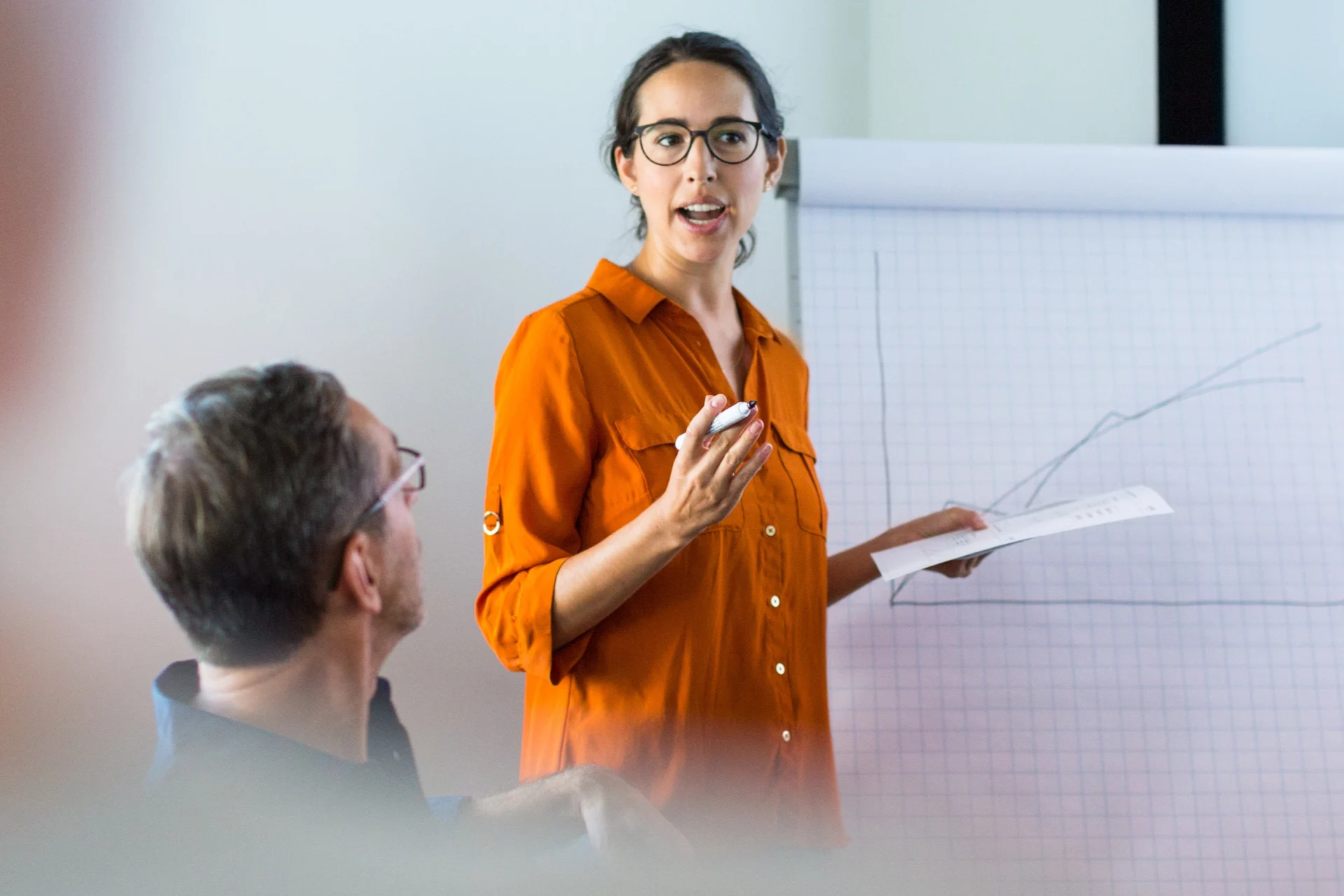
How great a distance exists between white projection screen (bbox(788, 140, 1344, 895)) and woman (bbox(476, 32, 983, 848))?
0.26 meters

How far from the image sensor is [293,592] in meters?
0.48

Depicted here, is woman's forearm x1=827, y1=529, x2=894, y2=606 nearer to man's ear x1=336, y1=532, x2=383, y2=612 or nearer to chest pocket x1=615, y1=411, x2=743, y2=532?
chest pocket x1=615, y1=411, x2=743, y2=532

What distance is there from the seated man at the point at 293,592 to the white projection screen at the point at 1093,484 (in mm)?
681

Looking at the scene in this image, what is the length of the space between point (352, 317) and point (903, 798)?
783mm

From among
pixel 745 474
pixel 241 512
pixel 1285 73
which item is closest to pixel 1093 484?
pixel 745 474

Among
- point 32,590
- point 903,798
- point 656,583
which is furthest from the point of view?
point 903,798

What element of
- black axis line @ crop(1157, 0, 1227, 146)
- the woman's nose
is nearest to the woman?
the woman's nose

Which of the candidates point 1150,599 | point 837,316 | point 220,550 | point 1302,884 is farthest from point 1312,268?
point 220,550

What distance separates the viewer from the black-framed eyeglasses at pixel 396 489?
509 millimetres

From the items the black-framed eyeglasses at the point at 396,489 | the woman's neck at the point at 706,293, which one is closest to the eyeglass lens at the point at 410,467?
the black-framed eyeglasses at the point at 396,489

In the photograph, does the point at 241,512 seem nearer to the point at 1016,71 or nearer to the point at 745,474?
the point at 745,474

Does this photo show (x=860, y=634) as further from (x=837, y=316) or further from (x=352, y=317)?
(x=352, y=317)

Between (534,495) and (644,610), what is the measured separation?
13 centimetres

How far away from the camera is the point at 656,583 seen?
2.75 feet
